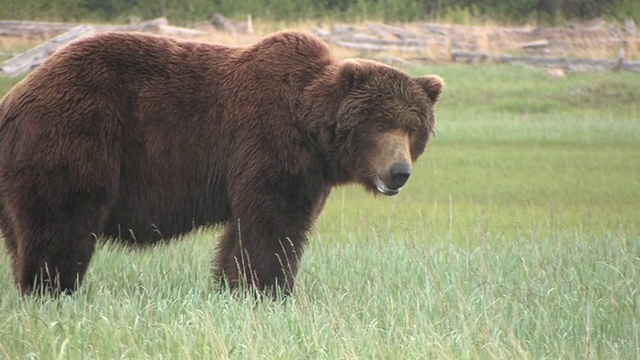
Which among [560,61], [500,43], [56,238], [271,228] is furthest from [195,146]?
[500,43]

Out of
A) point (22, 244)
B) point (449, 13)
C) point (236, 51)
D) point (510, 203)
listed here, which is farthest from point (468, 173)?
point (449, 13)

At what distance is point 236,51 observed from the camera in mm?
6754

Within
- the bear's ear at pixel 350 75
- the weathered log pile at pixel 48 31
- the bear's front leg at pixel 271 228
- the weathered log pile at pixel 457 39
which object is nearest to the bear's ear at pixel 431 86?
the bear's ear at pixel 350 75

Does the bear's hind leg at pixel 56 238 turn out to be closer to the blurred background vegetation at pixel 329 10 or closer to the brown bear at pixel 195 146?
the brown bear at pixel 195 146

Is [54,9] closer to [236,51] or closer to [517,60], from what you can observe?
[517,60]

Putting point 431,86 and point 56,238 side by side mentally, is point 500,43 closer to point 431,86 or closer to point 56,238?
point 431,86

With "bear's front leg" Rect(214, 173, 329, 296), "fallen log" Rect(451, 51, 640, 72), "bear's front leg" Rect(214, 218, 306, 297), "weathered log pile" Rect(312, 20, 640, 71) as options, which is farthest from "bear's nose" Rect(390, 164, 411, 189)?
"fallen log" Rect(451, 51, 640, 72)

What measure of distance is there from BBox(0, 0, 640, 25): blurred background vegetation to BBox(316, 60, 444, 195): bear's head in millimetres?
19892

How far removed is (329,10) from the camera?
90.5 ft

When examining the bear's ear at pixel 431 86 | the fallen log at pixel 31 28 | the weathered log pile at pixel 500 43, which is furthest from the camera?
the fallen log at pixel 31 28

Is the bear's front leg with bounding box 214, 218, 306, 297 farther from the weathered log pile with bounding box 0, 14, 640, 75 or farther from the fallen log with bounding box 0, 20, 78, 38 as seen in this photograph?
the fallen log with bounding box 0, 20, 78, 38

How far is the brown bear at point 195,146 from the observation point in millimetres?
6137

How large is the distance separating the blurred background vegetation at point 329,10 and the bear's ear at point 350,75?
783 inches

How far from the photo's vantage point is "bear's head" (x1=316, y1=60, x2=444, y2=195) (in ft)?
20.7
